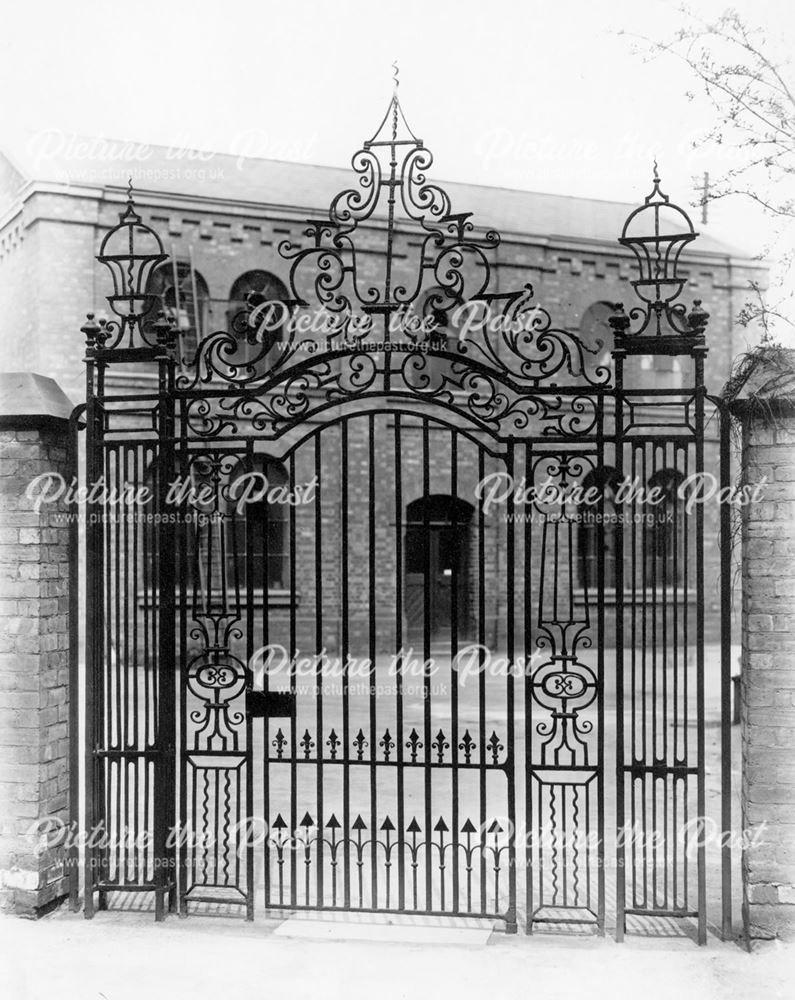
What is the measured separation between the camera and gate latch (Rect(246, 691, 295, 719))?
230 inches

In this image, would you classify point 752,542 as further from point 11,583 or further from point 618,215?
point 618,215

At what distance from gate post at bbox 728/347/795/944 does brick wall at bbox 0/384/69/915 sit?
12.6ft

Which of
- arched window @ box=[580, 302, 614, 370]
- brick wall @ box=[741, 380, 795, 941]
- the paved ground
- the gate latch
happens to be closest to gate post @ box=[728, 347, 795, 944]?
brick wall @ box=[741, 380, 795, 941]

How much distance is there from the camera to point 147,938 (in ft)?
18.2

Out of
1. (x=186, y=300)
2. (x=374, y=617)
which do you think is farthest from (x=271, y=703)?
(x=186, y=300)

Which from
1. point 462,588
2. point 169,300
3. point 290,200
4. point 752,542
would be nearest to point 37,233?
point 169,300

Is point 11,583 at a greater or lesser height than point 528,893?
greater

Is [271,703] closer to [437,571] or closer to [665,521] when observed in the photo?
[665,521]

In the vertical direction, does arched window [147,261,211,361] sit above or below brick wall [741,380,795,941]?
above

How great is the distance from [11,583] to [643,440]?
12.0 feet

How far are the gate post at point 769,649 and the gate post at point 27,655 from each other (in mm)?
3843

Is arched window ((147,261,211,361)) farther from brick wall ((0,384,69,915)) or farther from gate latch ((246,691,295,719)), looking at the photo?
gate latch ((246,691,295,719))

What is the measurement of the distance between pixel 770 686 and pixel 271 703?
2.70 metres

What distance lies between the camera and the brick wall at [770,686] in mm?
5309
